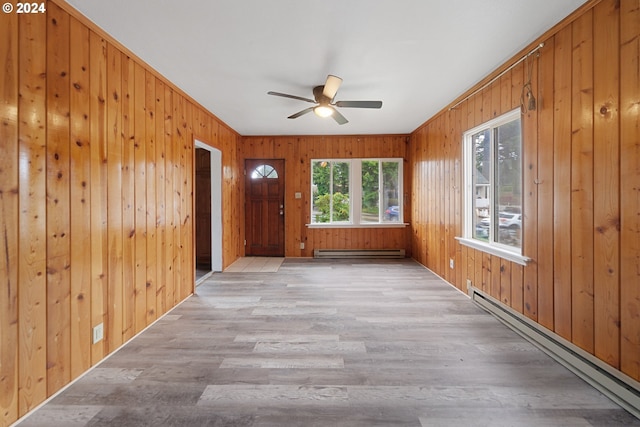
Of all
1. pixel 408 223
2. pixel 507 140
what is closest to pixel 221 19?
pixel 507 140

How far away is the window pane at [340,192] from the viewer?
584 centimetres

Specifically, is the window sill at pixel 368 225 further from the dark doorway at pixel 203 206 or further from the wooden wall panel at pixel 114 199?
the wooden wall panel at pixel 114 199

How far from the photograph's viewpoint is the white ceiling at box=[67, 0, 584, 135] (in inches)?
73.5

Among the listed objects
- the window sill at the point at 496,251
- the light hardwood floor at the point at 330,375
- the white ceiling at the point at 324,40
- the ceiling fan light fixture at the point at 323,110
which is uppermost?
the white ceiling at the point at 324,40

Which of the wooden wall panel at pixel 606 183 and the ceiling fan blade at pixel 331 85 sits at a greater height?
the ceiling fan blade at pixel 331 85

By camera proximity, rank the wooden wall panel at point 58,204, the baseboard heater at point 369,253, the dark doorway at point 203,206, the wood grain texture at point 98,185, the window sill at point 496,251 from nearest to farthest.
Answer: the wooden wall panel at point 58,204 → the wood grain texture at point 98,185 → the window sill at point 496,251 → the dark doorway at point 203,206 → the baseboard heater at point 369,253

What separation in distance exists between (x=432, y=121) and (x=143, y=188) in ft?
13.8

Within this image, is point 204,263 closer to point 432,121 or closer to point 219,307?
point 219,307

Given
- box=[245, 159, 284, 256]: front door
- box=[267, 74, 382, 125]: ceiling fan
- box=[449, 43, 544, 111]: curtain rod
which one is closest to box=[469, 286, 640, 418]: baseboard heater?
box=[449, 43, 544, 111]: curtain rod

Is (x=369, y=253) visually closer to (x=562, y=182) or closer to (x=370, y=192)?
(x=370, y=192)

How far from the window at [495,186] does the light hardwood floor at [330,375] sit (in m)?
0.82

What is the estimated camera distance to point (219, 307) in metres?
3.13

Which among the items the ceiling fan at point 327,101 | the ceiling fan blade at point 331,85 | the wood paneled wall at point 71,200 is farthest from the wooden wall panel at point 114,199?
the ceiling fan blade at point 331,85

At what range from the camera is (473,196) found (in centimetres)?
346
